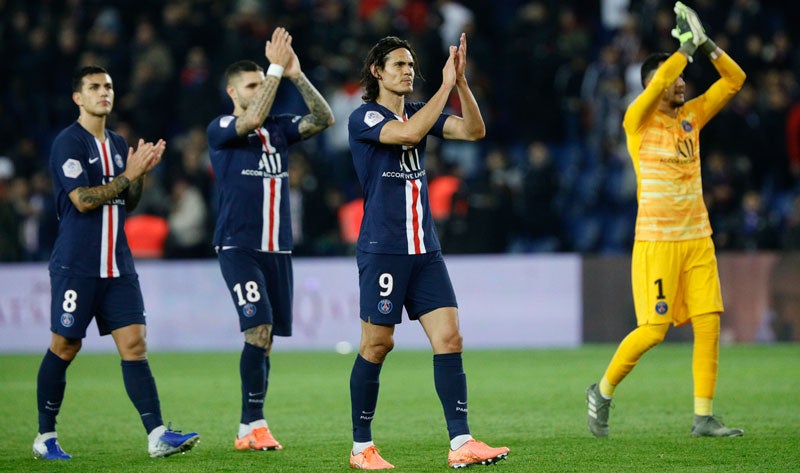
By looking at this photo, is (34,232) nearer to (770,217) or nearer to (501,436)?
(770,217)

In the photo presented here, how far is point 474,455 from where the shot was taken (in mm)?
6715

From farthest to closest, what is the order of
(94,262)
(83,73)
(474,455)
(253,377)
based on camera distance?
(253,377), (83,73), (94,262), (474,455)

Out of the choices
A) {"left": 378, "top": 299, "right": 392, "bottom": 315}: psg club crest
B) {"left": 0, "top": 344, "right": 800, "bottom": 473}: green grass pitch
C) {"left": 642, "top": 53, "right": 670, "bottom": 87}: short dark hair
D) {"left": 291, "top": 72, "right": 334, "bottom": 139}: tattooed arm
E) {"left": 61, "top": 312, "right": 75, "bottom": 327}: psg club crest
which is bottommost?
{"left": 0, "top": 344, "right": 800, "bottom": 473}: green grass pitch

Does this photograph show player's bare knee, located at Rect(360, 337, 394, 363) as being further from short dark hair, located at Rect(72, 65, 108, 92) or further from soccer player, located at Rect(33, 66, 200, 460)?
short dark hair, located at Rect(72, 65, 108, 92)

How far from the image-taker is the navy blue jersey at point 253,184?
8438mm

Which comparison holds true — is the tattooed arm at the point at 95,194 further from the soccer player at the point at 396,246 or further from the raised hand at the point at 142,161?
the soccer player at the point at 396,246

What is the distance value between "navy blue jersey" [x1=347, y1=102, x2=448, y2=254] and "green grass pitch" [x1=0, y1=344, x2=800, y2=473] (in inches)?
50.9

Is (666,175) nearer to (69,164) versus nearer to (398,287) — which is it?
(398,287)

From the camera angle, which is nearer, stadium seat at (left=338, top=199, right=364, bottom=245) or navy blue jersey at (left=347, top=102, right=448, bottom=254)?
navy blue jersey at (left=347, top=102, right=448, bottom=254)

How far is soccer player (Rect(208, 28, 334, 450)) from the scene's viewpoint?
8.12m

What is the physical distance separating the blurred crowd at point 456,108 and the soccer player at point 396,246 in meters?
9.86

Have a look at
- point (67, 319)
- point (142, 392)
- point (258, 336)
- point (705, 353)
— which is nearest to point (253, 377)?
point (258, 336)

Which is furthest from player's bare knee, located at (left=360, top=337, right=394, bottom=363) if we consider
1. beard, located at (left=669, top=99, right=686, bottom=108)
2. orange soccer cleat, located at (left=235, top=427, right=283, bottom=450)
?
beard, located at (left=669, top=99, right=686, bottom=108)

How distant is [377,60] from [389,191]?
0.77m
